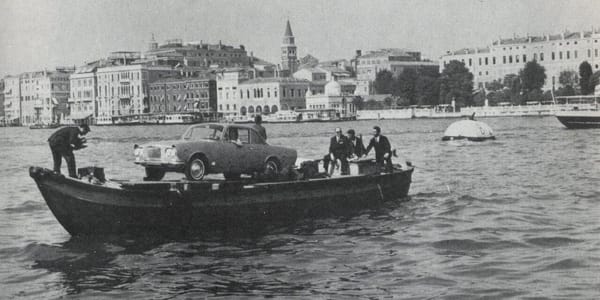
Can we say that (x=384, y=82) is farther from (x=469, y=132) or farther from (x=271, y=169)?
(x=271, y=169)

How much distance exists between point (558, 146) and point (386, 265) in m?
34.7

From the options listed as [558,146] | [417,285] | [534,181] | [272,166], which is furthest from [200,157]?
[558,146]

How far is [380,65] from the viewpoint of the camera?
15025cm

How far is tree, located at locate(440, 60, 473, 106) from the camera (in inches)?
4729

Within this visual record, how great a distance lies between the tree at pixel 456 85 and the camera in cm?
12012

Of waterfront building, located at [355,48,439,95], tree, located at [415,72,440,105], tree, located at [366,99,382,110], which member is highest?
waterfront building, located at [355,48,439,95]

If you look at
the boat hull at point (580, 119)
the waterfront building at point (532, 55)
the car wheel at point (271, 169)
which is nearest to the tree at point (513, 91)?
the waterfront building at point (532, 55)

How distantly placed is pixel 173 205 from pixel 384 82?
12369 cm

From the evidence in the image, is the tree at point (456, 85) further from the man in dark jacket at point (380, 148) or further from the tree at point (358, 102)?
the man in dark jacket at point (380, 148)

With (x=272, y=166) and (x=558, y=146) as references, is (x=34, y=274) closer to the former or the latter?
(x=272, y=166)

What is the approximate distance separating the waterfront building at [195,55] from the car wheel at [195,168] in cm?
13521

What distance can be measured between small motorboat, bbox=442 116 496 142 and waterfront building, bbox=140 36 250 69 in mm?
99324

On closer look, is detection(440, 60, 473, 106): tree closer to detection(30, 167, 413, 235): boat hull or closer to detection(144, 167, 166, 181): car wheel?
detection(30, 167, 413, 235): boat hull

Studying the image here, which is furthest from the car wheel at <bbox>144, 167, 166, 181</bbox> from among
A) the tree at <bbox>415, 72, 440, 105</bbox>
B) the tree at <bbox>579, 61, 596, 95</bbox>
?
the tree at <bbox>415, 72, 440, 105</bbox>
